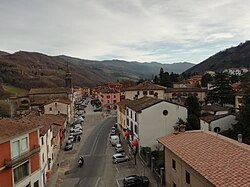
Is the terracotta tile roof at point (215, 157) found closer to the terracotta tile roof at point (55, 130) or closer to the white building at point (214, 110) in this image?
the terracotta tile roof at point (55, 130)

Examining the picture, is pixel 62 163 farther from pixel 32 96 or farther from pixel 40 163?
pixel 32 96

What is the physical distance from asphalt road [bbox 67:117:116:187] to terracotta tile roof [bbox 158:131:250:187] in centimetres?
1006

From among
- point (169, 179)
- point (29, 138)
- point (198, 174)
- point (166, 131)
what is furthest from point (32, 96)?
point (198, 174)

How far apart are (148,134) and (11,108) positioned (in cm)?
5489

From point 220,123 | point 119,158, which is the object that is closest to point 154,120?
point 119,158

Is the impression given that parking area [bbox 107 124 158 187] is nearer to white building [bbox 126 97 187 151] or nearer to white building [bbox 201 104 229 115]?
white building [bbox 126 97 187 151]

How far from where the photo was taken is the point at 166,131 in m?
37.2

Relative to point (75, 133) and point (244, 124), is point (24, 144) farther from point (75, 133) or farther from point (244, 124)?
point (75, 133)

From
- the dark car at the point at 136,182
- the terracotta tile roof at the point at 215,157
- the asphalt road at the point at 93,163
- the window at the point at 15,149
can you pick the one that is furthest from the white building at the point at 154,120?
the window at the point at 15,149

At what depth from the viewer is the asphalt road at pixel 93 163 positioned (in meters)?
30.2

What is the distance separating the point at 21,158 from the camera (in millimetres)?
23328

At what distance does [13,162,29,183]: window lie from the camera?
22966 mm

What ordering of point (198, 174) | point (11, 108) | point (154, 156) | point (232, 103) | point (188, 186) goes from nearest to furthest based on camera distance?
point (198, 174)
point (188, 186)
point (154, 156)
point (232, 103)
point (11, 108)

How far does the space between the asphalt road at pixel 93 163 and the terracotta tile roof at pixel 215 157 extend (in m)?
10.1
